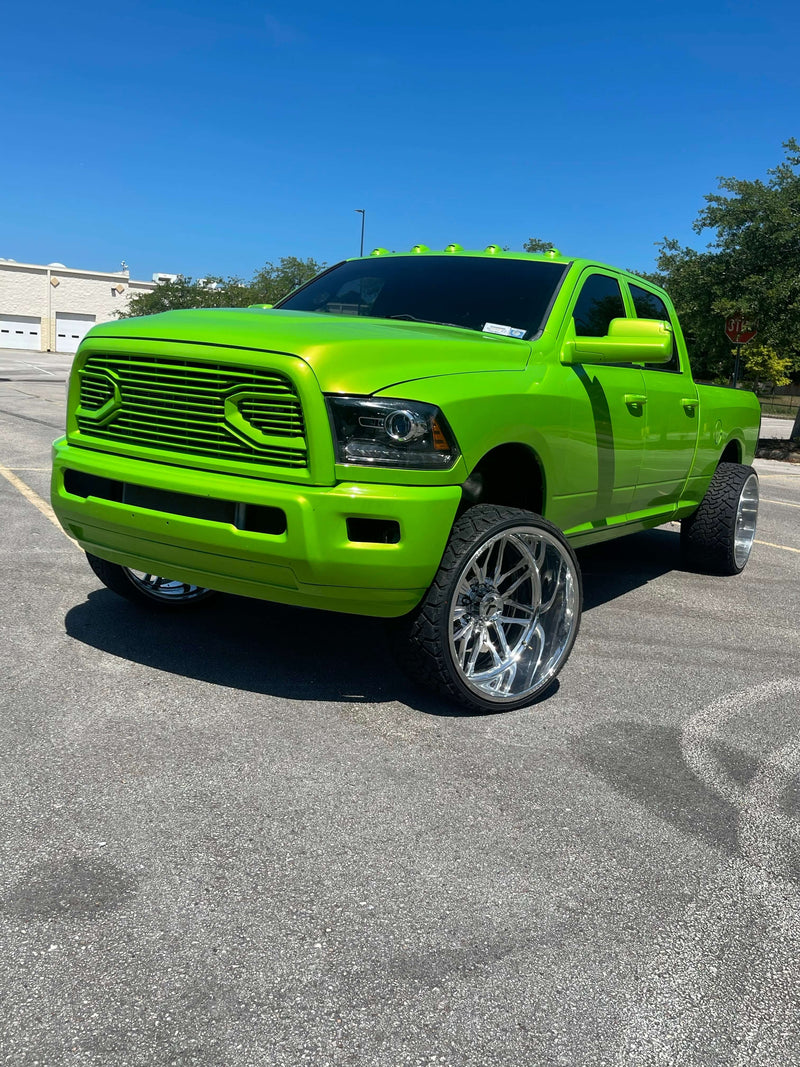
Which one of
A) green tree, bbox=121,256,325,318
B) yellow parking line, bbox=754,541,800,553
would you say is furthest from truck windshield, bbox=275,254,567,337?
green tree, bbox=121,256,325,318

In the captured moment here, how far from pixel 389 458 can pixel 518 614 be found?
3.92 feet

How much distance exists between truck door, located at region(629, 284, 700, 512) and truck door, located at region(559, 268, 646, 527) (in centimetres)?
14

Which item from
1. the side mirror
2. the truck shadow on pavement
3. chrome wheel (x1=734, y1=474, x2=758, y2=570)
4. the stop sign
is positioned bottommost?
the truck shadow on pavement

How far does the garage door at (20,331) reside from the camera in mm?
66000

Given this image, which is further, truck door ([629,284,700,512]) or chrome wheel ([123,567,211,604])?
truck door ([629,284,700,512])

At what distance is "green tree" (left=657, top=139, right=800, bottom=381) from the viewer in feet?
60.4

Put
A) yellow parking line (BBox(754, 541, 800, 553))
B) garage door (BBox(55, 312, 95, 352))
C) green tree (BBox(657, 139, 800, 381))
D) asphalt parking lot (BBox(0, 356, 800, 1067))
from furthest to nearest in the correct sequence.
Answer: garage door (BBox(55, 312, 95, 352)) < green tree (BBox(657, 139, 800, 381)) < yellow parking line (BBox(754, 541, 800, 553)) < asphalt parking lot (BBox(0, 356, 800, 1067))

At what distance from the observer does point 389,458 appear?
3.21 metres

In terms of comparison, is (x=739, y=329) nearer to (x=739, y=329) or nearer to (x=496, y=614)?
(x=739, y=329)

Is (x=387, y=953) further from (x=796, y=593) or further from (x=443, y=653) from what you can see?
A: (x=796, y=593)

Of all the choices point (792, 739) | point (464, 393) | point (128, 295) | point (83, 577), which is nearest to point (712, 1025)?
point (792, 739)

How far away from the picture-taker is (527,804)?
9.73 feet

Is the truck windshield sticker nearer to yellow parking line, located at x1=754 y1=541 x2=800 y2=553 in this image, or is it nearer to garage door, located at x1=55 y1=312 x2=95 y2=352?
yellow parking line, located at x1=754 y1=541 x2=800 y2=553

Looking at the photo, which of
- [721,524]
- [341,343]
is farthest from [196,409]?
[721,524]
